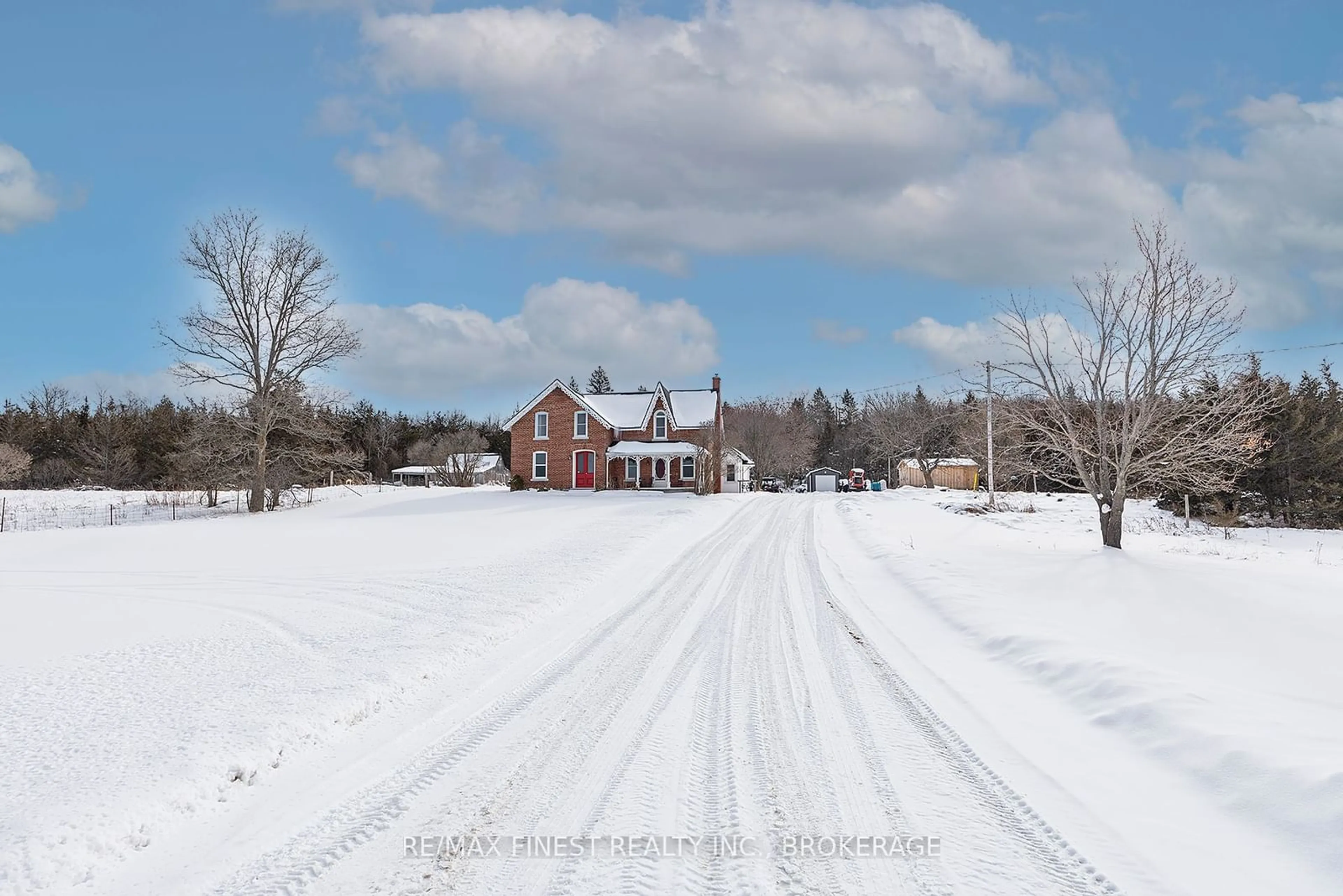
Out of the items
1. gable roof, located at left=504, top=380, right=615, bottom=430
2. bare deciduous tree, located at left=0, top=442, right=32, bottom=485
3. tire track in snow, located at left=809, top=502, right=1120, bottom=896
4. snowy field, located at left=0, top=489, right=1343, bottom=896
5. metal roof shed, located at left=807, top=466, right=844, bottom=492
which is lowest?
tire track in snow, located at left=809, top=502, right=1120, bottom=896

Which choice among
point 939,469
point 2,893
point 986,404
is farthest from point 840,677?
point 939,469

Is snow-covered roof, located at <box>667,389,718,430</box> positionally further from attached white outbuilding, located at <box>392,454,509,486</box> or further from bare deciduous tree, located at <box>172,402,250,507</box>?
bare deciduous tree, located at <box>172,402,250,507</box>

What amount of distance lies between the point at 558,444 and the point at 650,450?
18.5 ft

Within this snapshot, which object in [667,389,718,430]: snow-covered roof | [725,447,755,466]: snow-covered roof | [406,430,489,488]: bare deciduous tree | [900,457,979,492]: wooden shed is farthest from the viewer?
[900,457,979,492]: wooden shed

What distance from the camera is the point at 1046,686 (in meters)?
6.84

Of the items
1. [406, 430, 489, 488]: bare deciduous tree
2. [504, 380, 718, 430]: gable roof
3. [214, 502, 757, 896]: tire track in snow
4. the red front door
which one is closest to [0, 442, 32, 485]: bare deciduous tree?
[406, 430, 489, 488]: bare deciduous tree

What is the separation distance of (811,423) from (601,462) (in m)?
58.8

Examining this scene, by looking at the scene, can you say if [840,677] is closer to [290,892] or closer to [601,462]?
[290,892]

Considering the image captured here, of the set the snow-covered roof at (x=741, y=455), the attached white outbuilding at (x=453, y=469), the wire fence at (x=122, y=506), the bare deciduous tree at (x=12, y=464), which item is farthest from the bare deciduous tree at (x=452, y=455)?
the bare deciduous tree at (x=12, y=464)

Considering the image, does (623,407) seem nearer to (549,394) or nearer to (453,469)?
(549,394)

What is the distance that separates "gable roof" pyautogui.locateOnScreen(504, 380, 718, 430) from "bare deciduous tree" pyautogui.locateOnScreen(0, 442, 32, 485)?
92.7 feet

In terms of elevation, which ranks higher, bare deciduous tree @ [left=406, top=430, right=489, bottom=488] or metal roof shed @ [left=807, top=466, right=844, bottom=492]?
bare deciduous tree @ [left=406, top=430, right=489, bottom=488]

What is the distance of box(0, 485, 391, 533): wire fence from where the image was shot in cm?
3075

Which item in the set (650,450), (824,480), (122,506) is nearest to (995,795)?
(650,450)
